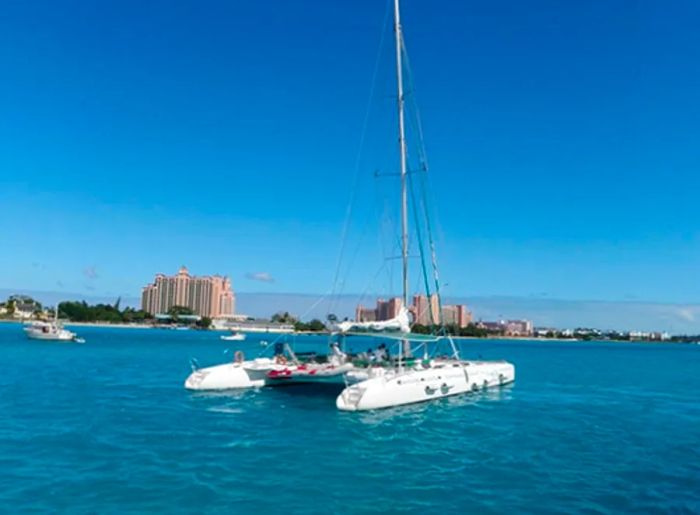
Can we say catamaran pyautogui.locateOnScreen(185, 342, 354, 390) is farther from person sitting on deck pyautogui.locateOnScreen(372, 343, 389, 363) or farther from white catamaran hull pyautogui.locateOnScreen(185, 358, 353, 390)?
person sitting on deck pyautogui.locateOnScreen(372, 343, 389, 363)

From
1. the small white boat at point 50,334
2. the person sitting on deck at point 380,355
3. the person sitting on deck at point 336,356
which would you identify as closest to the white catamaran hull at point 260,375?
the person sitting on deck at point 336,356

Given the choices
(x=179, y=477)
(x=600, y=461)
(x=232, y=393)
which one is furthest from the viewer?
(x=232, y=393)

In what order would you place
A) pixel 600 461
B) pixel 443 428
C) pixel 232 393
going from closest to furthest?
pixel 600 461 < pixel 443 428 < pixel 232 393

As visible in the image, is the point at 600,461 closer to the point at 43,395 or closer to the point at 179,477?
the point at 179,477

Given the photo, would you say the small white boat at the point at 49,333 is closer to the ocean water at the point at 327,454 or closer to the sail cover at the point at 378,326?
the ocean water at the point at 327,454

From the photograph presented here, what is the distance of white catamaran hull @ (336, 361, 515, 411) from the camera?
21.4m

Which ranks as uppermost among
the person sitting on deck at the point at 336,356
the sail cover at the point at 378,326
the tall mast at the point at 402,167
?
the tall mast at the point at 402,167

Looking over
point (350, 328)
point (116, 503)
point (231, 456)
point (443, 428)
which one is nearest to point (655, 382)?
point (350, 328)

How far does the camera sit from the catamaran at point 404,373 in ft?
71.1

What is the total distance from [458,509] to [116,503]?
649 centimetres

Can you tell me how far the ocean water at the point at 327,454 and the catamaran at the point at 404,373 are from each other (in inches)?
30.6

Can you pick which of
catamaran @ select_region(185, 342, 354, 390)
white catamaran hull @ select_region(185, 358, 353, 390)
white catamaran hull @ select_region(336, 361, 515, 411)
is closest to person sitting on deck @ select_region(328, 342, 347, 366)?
catamaran @ select_region(185, 342, 354, 390)

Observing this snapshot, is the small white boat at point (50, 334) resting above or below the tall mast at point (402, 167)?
below

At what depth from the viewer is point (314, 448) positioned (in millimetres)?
15562
